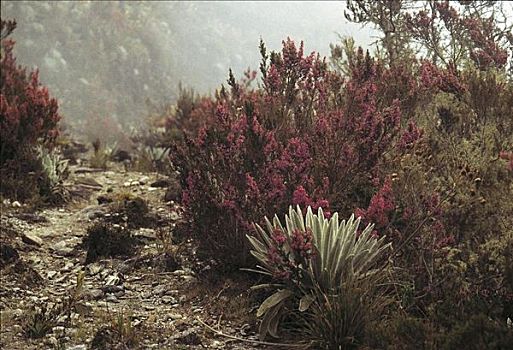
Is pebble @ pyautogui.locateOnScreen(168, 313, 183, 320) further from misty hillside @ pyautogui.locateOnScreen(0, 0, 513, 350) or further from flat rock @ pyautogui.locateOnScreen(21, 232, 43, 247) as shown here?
flat rock @ pyautogui.locateOnScreen(21, 232, 43, 247)

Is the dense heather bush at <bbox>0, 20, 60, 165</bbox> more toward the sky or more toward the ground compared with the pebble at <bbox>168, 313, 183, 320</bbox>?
more toward the sky

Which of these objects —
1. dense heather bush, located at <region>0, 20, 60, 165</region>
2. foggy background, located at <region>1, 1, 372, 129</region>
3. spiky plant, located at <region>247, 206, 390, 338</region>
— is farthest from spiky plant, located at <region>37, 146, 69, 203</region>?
foggy background, located at <region>1, 1, 372, 129</region>

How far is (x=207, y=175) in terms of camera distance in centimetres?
526

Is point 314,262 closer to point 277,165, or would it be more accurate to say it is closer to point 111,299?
point 277,165

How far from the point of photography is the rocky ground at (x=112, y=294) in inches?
168

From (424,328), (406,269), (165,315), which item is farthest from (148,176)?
(424,328)

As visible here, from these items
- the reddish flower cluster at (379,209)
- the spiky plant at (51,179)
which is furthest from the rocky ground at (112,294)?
the reddish flower cluster at (379,209)

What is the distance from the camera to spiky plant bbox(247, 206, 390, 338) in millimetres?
4004

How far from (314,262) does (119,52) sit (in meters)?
17.2

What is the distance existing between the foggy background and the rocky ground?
10.4 m

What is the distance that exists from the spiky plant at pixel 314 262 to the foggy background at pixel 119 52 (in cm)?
1194

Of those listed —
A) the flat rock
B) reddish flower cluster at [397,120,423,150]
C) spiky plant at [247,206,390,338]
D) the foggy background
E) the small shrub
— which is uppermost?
the foggy background

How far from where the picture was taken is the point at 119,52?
66.0 feet

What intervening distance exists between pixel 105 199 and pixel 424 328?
212 inches
